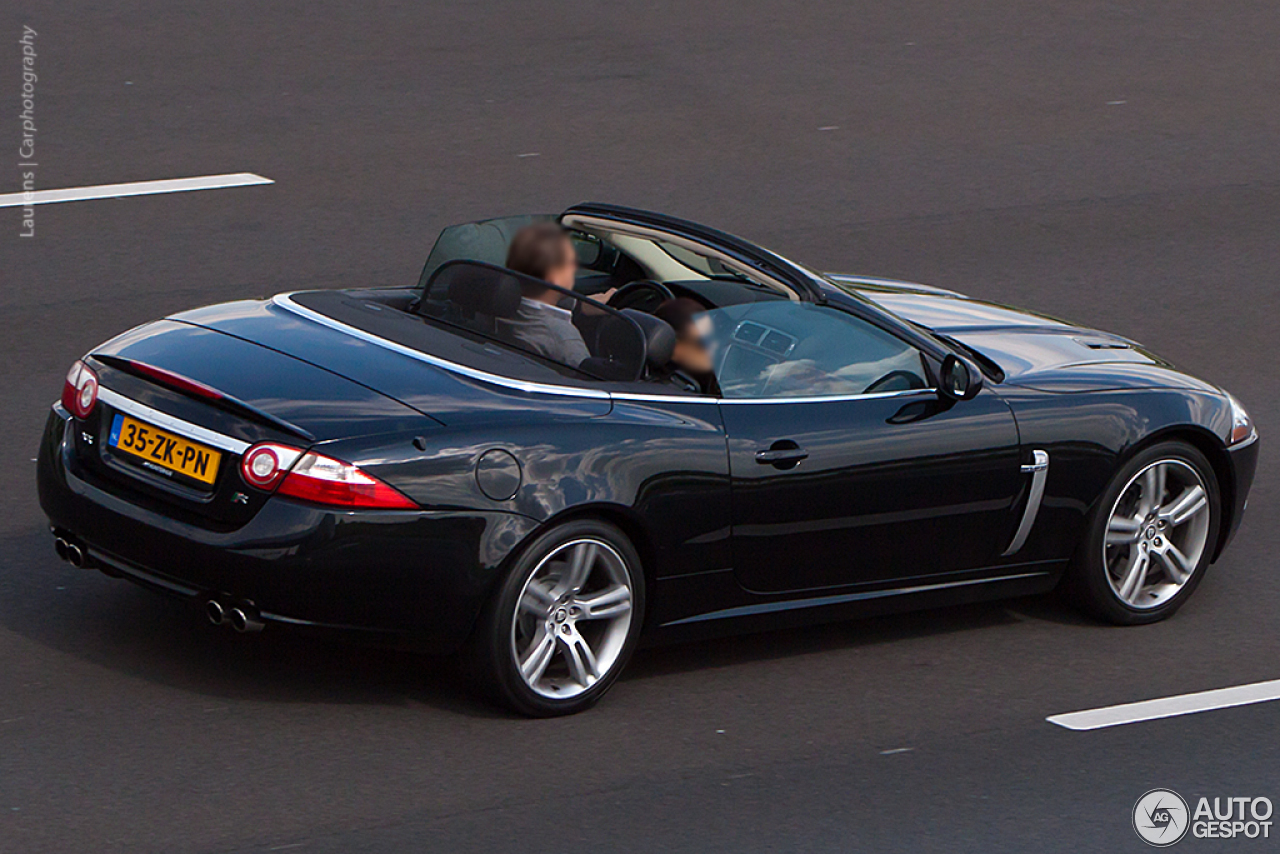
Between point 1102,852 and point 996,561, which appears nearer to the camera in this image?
point 1102,852

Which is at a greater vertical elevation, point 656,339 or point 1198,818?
point 656,339

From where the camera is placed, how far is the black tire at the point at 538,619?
550 cm

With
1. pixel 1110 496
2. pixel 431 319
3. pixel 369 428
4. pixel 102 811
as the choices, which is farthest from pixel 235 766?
pixel 1110 496

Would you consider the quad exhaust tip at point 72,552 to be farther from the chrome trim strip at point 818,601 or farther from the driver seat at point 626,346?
the chrome trim strip at point 818,601

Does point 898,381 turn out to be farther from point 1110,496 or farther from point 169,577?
point 169,577

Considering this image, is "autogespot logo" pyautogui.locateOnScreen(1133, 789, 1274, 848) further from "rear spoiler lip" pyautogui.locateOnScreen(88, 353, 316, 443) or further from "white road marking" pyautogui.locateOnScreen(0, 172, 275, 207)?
"white road marking" pyautogui.locateOnScreen(0, 172, 275, 207)

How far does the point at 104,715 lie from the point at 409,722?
89 centimetres

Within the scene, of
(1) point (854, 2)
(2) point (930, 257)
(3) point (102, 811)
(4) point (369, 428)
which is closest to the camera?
(3) point (102, 811)

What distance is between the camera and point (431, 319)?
6367 millimetres

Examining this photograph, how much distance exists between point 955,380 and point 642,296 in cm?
113

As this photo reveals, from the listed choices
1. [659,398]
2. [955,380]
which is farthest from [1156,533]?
[659,398]

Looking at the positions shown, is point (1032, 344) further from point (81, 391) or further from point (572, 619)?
point (81, 391)

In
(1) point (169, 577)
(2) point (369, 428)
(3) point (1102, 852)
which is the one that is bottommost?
(3) point (1102, 852)

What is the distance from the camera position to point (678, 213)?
1152 centimetres
